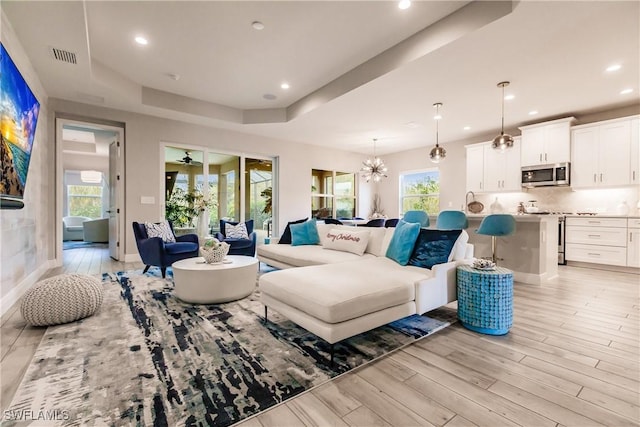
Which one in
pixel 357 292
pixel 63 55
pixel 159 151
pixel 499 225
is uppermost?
pixel 63 55

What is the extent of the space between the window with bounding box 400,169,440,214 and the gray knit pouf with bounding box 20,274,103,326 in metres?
7.66

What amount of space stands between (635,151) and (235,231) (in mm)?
6964

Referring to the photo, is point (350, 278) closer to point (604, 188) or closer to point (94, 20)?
point (94, 20)

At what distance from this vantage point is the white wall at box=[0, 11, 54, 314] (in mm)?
2807

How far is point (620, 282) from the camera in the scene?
13.7 ft

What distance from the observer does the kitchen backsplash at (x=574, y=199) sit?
526 cm

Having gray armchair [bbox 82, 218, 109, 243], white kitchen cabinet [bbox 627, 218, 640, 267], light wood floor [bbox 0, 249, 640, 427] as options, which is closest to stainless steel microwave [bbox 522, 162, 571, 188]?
white kitchen cabinet [bbox 627, 218, 640, 267]

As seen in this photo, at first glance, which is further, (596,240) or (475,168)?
(475,168)

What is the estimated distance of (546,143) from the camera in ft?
18.8

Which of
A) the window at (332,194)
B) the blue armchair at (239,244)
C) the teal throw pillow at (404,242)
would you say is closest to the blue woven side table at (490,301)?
the teal throw pillow at (404,242)

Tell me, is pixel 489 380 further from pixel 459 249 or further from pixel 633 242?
pixel 633 242

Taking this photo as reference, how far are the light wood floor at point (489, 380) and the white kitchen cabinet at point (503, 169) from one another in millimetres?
4052

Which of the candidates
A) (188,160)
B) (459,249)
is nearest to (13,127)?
(188,160)

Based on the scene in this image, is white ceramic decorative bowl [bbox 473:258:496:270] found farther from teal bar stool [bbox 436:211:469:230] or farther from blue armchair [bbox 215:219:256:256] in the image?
blue armchair [bbox 215:219:256:256]
